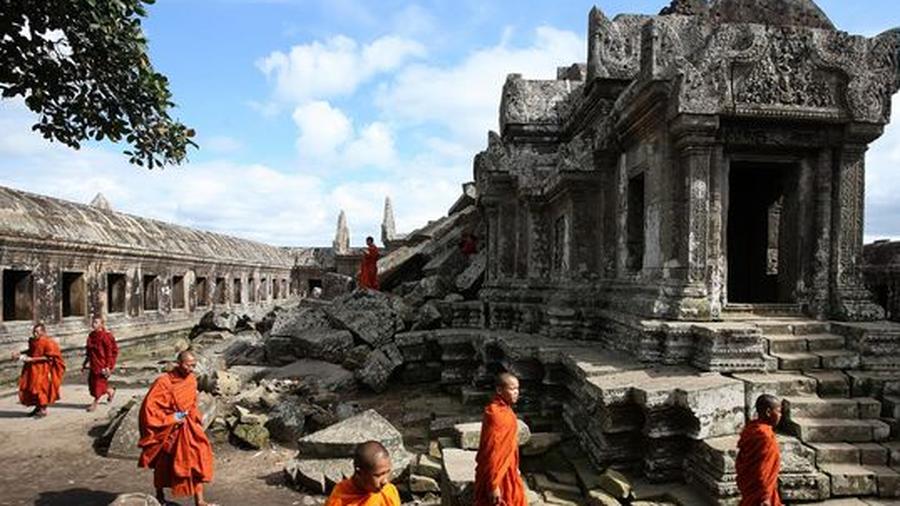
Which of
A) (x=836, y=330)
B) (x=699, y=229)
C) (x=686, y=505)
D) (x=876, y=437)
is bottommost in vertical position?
(x=686, y=505)

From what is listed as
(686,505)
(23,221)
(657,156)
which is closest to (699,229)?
(657,156)

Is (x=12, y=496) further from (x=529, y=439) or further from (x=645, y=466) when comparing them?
(x=645, y=466)

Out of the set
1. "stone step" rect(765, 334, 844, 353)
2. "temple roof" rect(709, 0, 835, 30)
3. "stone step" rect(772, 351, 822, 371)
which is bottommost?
"stone step" rect(772, 351, 822, 371)

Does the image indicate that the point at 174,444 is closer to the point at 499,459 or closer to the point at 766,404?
the point at 499,459

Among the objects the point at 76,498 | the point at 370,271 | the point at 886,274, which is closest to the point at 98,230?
the point at 370,271

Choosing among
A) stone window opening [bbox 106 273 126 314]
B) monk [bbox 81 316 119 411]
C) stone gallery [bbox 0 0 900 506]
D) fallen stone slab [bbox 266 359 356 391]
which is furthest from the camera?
stone window opening [bbox 106 273 126 314]

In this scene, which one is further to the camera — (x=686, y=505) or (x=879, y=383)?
(x=879, y=383)

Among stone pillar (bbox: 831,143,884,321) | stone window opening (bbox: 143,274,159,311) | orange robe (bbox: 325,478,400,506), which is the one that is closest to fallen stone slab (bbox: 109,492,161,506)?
orange robe (bbox: 325,478,400,506)

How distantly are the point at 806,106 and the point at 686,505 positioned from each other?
13.9 feet

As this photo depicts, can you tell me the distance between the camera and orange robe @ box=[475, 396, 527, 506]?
14.4 ft

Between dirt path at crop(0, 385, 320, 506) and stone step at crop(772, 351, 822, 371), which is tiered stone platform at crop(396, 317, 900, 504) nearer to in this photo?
stone step at crop(772, 351, 822, 371)

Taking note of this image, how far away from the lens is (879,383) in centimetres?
525

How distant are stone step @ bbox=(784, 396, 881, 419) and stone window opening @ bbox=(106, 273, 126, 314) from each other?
1528 centimetres

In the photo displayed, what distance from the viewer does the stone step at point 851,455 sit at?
182 inches
